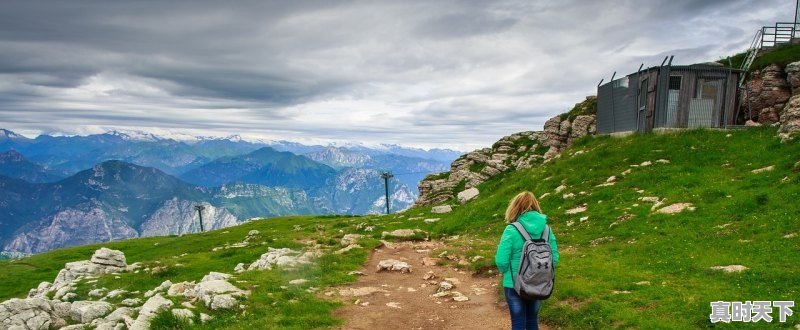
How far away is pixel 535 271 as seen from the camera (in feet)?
33.4

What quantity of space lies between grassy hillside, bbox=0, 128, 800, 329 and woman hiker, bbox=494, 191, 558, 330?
4.10 metres

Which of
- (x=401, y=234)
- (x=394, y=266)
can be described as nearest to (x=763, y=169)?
(x=394, y=266)

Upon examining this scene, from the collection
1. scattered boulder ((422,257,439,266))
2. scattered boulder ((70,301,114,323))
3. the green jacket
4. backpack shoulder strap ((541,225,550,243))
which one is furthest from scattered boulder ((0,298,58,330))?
backpack shoulder strap ((541,225,550,243))

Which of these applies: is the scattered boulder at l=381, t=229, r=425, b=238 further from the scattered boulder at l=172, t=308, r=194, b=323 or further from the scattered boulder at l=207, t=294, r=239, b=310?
the scattered boulder at l=172, t=308, r=194, b=323

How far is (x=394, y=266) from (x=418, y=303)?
617cm

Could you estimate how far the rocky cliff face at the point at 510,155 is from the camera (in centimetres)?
6028

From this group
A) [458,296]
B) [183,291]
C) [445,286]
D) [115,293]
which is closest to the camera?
[458,296]

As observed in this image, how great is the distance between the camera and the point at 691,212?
23500 millimetres

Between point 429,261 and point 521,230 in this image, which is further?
point 429,261

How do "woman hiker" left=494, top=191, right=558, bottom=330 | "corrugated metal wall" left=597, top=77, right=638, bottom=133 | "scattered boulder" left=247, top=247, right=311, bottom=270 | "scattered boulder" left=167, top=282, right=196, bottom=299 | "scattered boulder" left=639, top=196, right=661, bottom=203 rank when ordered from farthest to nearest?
"corrugated metal wall" left=597, top=77, right=638, bottom=133 < "scattered boulder" left=639, top=196, right=661, bottom=203 < "scattered boulder" left=247, top=247, right=311, bottom=270 < "scattered boulder" left=167, top=282, right=196, bottom=299 < "woman hiker" left=494, top=191, right=558, bottom=330

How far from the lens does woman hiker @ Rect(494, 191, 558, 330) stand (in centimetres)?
1060

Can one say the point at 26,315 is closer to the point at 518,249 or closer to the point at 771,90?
the point at 518,249

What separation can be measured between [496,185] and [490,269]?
98.4ft

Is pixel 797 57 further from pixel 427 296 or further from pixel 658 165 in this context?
pixel 427 296
